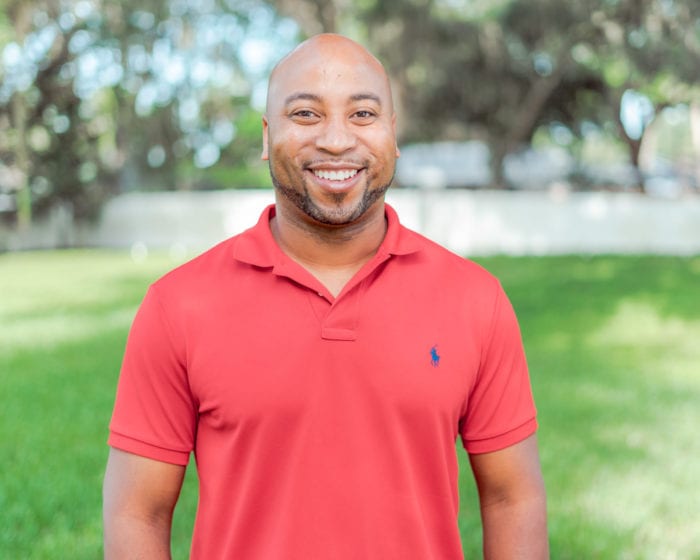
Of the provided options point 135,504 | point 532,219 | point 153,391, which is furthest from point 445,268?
point 532,219

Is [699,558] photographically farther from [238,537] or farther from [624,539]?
[238,537]

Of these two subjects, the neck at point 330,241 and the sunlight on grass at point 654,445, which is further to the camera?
the sunlight on grass at point 654,445

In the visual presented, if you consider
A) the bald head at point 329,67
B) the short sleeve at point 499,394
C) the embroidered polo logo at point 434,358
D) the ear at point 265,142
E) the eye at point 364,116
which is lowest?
the short sleeve at point 499,394

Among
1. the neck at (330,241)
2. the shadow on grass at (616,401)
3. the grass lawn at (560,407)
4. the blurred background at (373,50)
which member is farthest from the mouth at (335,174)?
the blurred background at (373,50)

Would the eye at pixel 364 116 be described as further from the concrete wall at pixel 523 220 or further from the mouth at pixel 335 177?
the concrete wall at pixel 523 220

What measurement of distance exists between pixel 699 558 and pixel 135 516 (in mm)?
3406

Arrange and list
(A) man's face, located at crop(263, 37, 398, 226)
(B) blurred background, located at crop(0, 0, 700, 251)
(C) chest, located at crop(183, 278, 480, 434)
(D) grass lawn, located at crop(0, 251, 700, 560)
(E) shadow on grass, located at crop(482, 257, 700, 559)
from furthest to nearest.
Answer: (B) blurred background, located at crop(0, 0, 700, 251) < (E) shadow on grass, located at crop(482, 257, 700, 559) < (D) grass lawn, located at crop(0, 251, 700, 560) < (A) man's face, located at crop(263, 37, 398, 226) < (C) chest, located at crop(183, 278, 480, 434)

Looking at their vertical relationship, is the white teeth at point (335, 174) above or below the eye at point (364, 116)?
below

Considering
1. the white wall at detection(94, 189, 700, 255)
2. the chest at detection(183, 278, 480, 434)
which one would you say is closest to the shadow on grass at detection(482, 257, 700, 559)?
the chest at detection(183, 278, 480, 434)

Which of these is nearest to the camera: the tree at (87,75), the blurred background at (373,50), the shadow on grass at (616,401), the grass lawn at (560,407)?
the grass lawn at (560,407)

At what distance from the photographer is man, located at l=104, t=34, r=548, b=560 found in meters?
1.99

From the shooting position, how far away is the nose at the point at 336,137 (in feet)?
6.76

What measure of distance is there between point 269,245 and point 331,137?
0.28 meters

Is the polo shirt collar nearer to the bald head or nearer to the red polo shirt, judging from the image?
the red polo shirt
